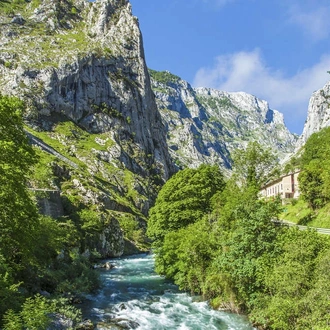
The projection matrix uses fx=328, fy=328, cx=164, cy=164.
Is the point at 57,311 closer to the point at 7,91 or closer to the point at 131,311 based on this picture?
the point at 131,311

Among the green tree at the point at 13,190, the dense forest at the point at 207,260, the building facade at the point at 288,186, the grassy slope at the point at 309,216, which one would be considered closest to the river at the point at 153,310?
the dense forest at the point at 207,260

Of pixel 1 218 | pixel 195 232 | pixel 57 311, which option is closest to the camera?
pixel 1 218

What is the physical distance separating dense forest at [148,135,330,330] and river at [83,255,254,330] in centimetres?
165

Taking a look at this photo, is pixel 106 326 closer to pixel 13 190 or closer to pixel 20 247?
pixel 20 247

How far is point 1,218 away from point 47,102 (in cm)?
16306

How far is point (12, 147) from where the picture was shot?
24828 millimetres

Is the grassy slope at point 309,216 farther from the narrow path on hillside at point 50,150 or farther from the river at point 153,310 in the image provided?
the narrow path on hillside at point 50,150

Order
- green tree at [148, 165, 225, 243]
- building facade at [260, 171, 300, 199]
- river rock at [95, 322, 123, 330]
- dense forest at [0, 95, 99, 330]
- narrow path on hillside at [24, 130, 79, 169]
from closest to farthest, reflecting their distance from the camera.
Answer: dense forest at [0, 95, 99, 330]
river rock at [95, 322, 123, 330]
green tree at [148, 165, 225, 243]
building facade at [260, 171, 300, 199]
narrow path on hillside at [24, 130, 79, 169]

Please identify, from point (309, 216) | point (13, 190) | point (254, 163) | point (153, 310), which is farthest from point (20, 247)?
point (254, 163)

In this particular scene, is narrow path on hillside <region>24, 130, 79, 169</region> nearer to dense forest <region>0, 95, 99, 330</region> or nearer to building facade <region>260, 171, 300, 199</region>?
building facade <region>260, 171, 300, 199</region>

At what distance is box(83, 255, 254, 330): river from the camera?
2834 cm

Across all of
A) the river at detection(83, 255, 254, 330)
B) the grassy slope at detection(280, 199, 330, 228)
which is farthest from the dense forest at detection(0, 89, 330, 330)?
the river at detection(83, 255, 254, 330)

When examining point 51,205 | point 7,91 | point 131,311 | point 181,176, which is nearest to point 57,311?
point 131,311

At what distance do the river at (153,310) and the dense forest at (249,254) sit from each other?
1.65m
